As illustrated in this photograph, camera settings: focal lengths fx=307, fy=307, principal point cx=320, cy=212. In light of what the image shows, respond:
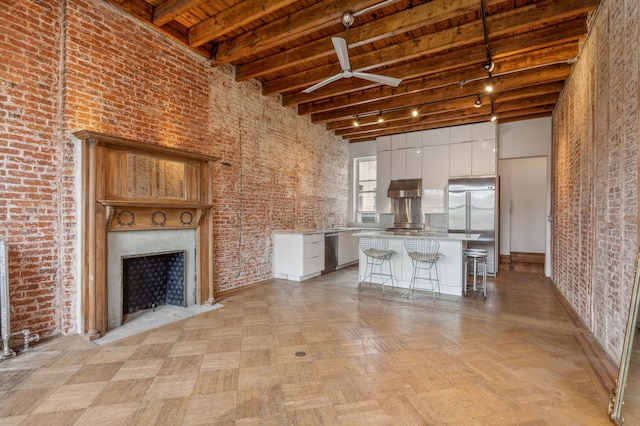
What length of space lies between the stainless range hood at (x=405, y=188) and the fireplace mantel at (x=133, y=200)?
15.9 ft

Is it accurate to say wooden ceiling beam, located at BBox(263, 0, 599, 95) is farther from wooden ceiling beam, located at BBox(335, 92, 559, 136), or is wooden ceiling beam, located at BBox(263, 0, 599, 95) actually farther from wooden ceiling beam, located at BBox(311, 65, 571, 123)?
wooden ceiling beam, located at BBox(335, 92, 559, 136)

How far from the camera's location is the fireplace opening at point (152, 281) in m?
4.09

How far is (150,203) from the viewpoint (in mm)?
3848

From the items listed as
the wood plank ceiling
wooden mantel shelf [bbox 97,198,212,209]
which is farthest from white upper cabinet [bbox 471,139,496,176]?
wooden mantel shelf [bbox 97,198,212,209]

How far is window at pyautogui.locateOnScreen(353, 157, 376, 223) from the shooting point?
9.44 m

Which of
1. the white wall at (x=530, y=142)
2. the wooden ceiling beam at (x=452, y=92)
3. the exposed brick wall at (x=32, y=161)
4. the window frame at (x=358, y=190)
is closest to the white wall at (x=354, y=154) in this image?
the window frame at (x=358, y=190)

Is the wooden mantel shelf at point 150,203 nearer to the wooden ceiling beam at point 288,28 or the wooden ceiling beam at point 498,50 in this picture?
the wooden ceiling beam at point 288,28

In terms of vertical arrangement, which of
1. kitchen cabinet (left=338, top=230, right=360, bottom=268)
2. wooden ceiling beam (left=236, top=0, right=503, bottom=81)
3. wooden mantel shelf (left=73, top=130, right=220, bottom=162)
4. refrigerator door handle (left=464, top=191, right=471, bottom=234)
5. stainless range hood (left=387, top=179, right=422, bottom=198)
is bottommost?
kitchen cabinet (left=338, top=230, right=360, bottom=268)

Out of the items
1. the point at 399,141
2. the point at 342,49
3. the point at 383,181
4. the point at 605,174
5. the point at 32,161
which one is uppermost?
the point at 399,141

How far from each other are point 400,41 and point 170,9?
314cm

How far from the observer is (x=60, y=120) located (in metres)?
3.35

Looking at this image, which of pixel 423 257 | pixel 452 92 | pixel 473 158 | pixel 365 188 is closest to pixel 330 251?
pixel 423 257

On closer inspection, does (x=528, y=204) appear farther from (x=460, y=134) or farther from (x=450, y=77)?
(x=450, y=77)

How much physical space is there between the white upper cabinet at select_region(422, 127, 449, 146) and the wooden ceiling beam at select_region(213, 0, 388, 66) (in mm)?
4677
